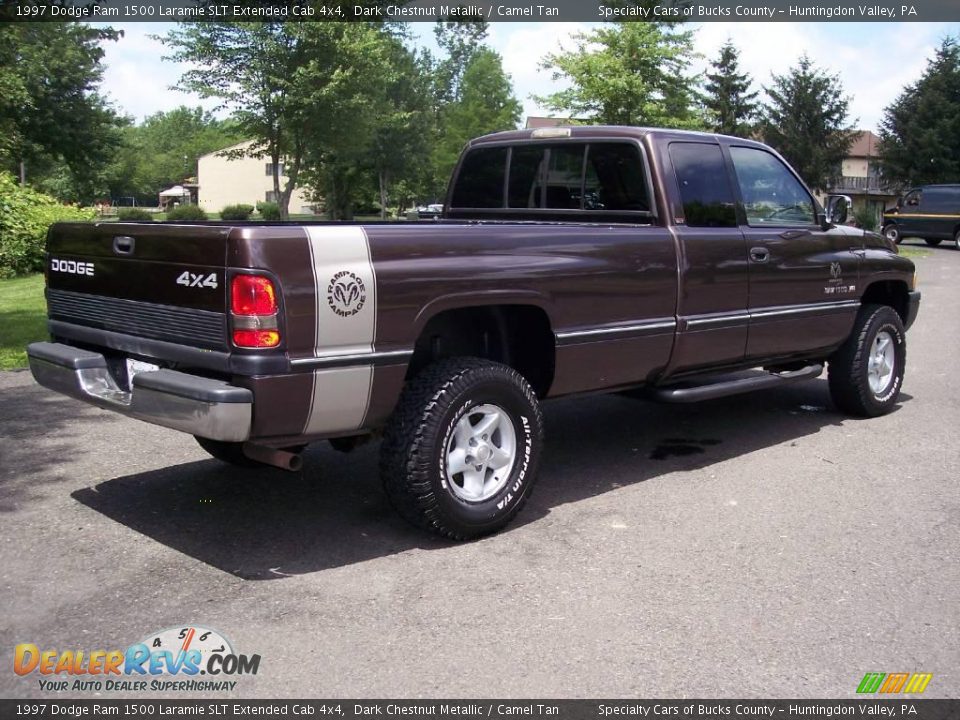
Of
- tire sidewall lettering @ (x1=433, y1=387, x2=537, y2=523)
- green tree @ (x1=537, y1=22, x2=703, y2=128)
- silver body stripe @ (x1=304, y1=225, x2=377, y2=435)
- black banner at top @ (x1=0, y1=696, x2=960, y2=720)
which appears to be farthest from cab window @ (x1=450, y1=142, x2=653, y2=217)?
green tree @ (x1=537, y1=22, x2=703, y2=128)

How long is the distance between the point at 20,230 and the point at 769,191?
Result: 14.1 meters

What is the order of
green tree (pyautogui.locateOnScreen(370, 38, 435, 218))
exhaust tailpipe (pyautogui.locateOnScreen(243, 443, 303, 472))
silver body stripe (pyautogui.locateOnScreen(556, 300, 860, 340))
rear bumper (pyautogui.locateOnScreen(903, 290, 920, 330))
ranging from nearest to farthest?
exhaust tailpipe (pyautogui.locateOnScreen(243, 443, 303, 472))
silver body stripe (pyautogui.locateOnScreen(556, 300, 860, 340))
rear bumper (pyautogui.locateOnScreen(903, 290, 920, 330))
green tree (pyautogui.locateOnScreen(370, 38, 435, 218))

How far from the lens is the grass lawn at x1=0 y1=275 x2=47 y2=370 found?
8.93 metres

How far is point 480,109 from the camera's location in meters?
61.2

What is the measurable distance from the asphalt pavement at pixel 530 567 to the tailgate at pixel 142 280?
994 millimetres

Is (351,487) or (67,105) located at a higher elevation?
(67,105)

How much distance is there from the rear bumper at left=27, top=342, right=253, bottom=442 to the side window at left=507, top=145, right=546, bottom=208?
2903mm

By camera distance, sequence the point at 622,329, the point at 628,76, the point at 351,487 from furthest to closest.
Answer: the point at 628,76, the point at 351,487, the point at 622,329

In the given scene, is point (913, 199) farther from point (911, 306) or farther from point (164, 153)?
point (164, 153)

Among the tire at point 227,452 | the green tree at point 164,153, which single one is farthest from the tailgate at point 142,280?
the green tree at point 164,153

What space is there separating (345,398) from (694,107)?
28.9 meters

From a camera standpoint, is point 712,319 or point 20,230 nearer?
point 712,319

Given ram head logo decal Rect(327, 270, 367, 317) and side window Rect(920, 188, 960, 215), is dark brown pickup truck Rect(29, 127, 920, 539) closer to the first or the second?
ram head logo decal Rect(327, 270, 367, 317)

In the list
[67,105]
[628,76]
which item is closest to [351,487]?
[628,76]
